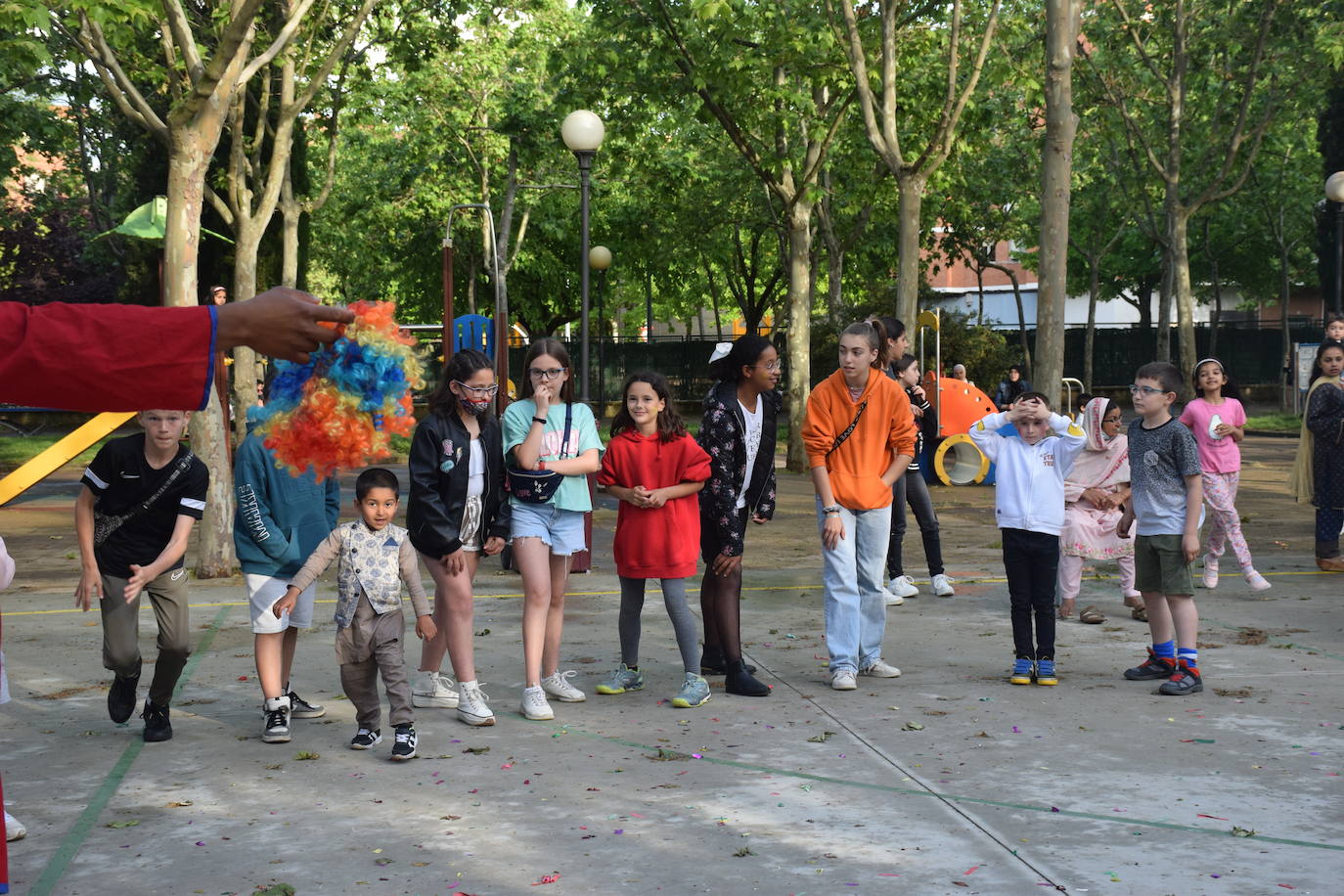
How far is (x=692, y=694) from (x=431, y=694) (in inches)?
50.3

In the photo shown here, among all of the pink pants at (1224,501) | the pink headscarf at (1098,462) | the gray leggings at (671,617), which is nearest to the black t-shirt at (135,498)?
the gray leggings at (671,617)

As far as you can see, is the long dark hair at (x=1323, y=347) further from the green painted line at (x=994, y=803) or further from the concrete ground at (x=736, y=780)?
the green painted line at (x=994, y=803)

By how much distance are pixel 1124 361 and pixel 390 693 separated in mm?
40112

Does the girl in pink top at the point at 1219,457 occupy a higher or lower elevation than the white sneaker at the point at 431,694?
higher

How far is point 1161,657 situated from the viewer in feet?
24.2

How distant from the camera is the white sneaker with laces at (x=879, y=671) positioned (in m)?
7.51

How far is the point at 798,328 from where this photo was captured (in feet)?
68.8

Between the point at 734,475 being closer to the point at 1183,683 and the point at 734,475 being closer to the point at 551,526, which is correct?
the point at 551,526

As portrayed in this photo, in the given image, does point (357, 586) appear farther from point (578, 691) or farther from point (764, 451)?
point (764, 451)

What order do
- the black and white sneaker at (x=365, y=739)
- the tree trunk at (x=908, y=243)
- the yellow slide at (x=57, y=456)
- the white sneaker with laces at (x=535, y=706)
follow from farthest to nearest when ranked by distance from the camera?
the tree trunk at (x=908, y=243) < the yellow slide at (x=57, y=456) < the white sneaker with laces at (x=535, y=706) < the black and white sneaker at (x=365, y=739)

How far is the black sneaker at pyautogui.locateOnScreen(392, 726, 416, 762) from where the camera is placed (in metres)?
5.95

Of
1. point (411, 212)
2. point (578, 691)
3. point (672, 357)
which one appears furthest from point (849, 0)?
point (672, 357)

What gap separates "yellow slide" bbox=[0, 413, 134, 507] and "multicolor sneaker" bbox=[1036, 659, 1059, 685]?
5.22m

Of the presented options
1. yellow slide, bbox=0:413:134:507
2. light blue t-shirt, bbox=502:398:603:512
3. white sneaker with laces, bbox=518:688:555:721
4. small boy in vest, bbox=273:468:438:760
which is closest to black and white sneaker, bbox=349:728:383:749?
small boy in vest, bbox=273:468:438:760
